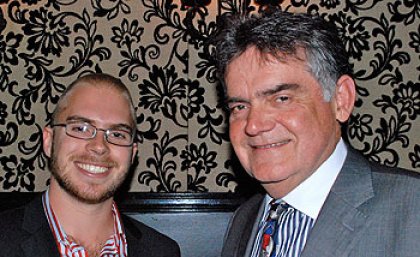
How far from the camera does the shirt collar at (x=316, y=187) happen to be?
81.0 inches

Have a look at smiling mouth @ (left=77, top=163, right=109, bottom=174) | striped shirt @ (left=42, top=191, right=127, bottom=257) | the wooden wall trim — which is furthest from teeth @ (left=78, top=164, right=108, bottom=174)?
the wooden wall trim

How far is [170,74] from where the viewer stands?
355 cm

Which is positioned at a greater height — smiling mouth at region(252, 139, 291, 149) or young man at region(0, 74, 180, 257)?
smiling mouth at region(252, 139, 291, 149)

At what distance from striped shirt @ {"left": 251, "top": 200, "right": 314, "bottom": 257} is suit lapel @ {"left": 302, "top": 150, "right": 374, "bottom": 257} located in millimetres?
70

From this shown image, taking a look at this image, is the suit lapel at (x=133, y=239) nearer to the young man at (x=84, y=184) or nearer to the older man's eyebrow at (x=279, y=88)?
the young man at (x=84, y=184)

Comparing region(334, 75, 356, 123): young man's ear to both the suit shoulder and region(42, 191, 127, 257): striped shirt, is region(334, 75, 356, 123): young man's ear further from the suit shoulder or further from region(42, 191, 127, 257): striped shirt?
region(42, 191, 127, 257): striped shirt

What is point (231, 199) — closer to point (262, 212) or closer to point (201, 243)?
point (201, 243)

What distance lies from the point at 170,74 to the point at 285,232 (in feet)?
5.46

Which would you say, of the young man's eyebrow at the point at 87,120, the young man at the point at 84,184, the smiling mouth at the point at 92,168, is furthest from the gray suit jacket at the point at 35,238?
the young man's eyebrow at the point at 87,120

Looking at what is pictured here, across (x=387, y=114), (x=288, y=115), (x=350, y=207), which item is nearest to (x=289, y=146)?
(x=288, y=115)

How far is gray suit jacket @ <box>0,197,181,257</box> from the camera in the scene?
2451mm

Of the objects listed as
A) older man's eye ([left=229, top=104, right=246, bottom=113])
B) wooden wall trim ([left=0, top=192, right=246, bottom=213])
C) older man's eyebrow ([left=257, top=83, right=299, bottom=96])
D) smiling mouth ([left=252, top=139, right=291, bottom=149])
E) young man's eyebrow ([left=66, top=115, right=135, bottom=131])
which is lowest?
wooden wall trim ([left=0, top=192, right=246, bottom=213])

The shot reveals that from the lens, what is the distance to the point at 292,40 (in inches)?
79.8

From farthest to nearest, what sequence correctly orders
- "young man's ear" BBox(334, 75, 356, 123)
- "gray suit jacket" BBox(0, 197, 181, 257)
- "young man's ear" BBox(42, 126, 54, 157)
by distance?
"young man's ear" BBox(42, 126, 54, 157), "gray suit jacket" BBox(0, 197, 181, 257), "young man's ear" BBox(334, 75, 356, 123)
